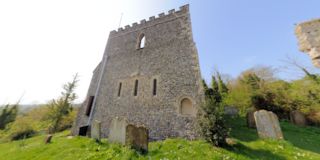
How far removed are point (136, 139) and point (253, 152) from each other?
195 inches

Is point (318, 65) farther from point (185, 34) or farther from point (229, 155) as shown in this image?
point (185, 34)

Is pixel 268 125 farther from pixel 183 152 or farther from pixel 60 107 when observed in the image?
pixel 60 107

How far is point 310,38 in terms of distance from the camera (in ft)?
9.11

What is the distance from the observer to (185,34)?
12.5 meters

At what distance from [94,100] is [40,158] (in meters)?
7.12

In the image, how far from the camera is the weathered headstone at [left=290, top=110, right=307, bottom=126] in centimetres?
1385

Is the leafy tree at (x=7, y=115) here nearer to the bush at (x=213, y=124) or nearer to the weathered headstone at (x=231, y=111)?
the bush at (x=213, y=124)

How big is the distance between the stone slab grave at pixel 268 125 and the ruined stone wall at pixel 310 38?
7.01 metres

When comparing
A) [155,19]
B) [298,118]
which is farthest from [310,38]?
[298,118]

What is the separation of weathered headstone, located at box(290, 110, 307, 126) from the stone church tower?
1059 centimetres

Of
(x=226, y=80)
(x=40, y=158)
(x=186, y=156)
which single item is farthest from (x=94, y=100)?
(x=226, y=80)

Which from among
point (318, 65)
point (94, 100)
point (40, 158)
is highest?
point (94, 100)

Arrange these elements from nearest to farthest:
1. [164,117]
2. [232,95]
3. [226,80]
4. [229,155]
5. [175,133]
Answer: [229,155] < [175,133] < [164,117] < [232,95] < [226,80]

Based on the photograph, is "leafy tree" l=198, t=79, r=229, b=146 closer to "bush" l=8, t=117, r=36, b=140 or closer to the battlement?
the battlement
